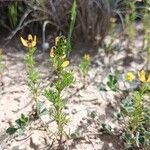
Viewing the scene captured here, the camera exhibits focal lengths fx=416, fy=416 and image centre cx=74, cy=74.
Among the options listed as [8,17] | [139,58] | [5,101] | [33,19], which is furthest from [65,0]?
[5,101]

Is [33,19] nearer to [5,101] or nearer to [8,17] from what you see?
[8,17]

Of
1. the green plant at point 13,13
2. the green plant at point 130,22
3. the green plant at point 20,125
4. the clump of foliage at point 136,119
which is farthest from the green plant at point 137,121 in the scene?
the green plant at point 13,13

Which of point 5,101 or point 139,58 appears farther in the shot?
point 139,58

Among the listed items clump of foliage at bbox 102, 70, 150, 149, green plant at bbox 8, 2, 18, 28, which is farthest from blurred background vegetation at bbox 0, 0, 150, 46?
clump of foliage at bbox 102, 70, 150, 149

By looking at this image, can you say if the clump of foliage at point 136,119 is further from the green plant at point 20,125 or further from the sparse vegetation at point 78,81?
the green plant at point 20,125

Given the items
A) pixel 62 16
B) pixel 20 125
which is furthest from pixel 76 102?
pixel 62 16

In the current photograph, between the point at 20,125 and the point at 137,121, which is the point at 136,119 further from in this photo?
the point at 20,125

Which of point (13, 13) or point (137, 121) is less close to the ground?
point (13, 13)
